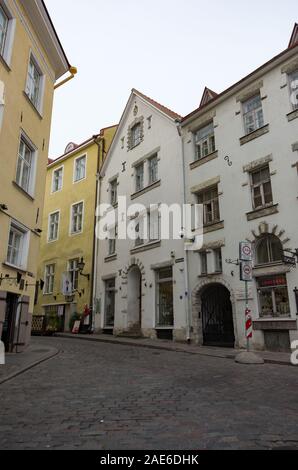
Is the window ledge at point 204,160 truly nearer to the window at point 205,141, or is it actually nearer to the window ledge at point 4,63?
the window at point 205,141

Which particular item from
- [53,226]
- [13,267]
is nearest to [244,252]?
[13,267]

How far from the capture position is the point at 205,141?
61.3 feet

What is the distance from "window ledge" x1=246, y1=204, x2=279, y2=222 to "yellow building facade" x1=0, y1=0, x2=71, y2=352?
856 centimetres

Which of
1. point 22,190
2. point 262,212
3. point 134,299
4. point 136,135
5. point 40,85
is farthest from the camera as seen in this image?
point 136,135

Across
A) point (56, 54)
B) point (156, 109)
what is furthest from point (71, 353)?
point (156, 109)

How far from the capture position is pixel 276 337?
44.3 feet

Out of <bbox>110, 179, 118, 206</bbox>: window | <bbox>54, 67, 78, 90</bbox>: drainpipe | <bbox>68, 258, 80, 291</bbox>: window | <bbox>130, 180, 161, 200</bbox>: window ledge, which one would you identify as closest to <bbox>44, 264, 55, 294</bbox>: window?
<bbox>68, 258, 80, 291</bbox>: window

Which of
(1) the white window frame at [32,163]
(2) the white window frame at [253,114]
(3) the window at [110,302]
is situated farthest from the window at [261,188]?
(3) the window at [110,302]

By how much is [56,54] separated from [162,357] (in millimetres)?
13079

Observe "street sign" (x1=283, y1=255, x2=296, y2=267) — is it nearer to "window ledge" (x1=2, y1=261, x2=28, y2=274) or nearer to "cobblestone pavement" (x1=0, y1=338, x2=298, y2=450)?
"cobblestone pavement" (x1=0, y1=338, x2=298, y2=450)

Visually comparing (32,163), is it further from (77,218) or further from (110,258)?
(77,218)

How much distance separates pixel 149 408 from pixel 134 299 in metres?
15.9

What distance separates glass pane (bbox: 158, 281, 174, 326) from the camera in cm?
1838

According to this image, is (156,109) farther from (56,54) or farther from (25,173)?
(25,173)
